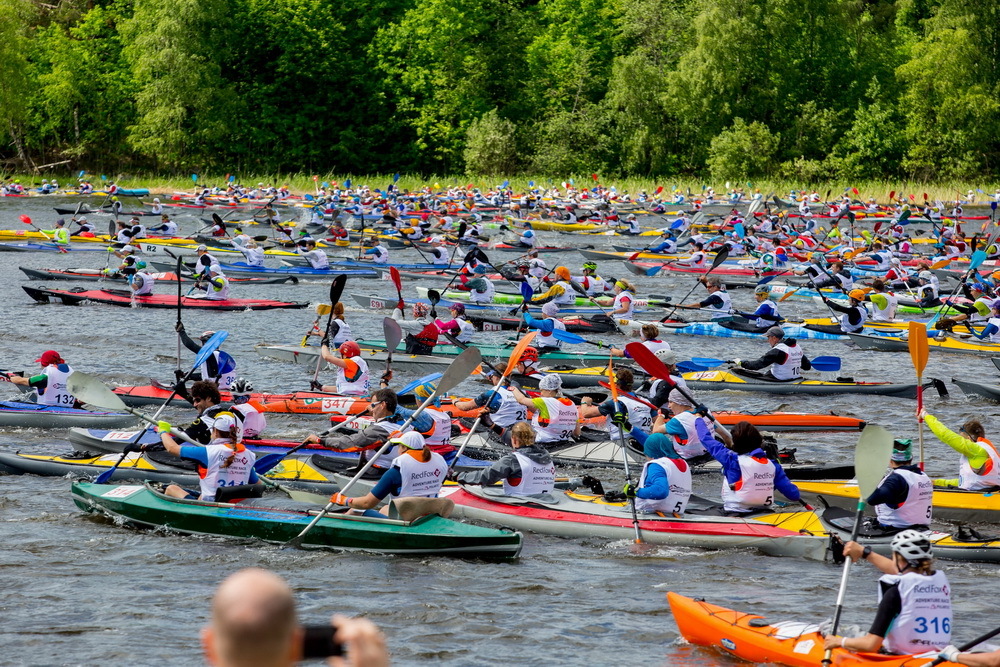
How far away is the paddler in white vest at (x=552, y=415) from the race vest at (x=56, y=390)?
5.82 m

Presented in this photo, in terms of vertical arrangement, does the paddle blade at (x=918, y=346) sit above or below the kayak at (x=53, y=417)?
above

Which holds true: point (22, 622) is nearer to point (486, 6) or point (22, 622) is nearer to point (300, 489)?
point (300, 489)

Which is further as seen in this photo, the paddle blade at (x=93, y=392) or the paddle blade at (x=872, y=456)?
the paddle blade at (x=93, y=392)

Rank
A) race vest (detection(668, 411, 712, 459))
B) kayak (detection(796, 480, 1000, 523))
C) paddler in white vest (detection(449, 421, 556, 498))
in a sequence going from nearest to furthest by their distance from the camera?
paddler in white vest (detection(449, 421, 556, 498)), kayak (detection(796, 480, 1000, 523)), race vest (detection(668, 411, 712, 459))

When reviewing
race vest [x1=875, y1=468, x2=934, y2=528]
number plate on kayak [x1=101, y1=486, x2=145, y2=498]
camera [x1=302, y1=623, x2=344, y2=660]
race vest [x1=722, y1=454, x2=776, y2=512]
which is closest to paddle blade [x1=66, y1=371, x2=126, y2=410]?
number plate on kayak [x1=101, y1=486, x2=145, y2=498]

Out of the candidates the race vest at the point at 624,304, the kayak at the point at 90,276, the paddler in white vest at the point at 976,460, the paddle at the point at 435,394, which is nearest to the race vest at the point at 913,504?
the paddler in white vest at the point at 976,460

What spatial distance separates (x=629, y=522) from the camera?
10703 mm

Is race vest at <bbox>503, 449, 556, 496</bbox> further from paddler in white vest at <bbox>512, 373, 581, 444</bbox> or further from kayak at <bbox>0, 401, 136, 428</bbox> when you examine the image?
kayak at <bbox>0, 401, 136, 428</bbox>

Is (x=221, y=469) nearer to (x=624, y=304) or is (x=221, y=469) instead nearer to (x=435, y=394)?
(x=435, y=394)

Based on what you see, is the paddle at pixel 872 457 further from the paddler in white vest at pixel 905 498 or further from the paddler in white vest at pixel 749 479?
the paddler in white vest at pixel 749 479

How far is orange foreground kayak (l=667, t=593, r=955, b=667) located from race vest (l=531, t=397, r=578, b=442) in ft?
16.5

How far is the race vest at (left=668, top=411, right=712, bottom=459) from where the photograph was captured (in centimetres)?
1220

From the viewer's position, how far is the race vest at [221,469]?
10.6m

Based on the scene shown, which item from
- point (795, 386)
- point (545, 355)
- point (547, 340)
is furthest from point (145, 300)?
point (795, 386)
